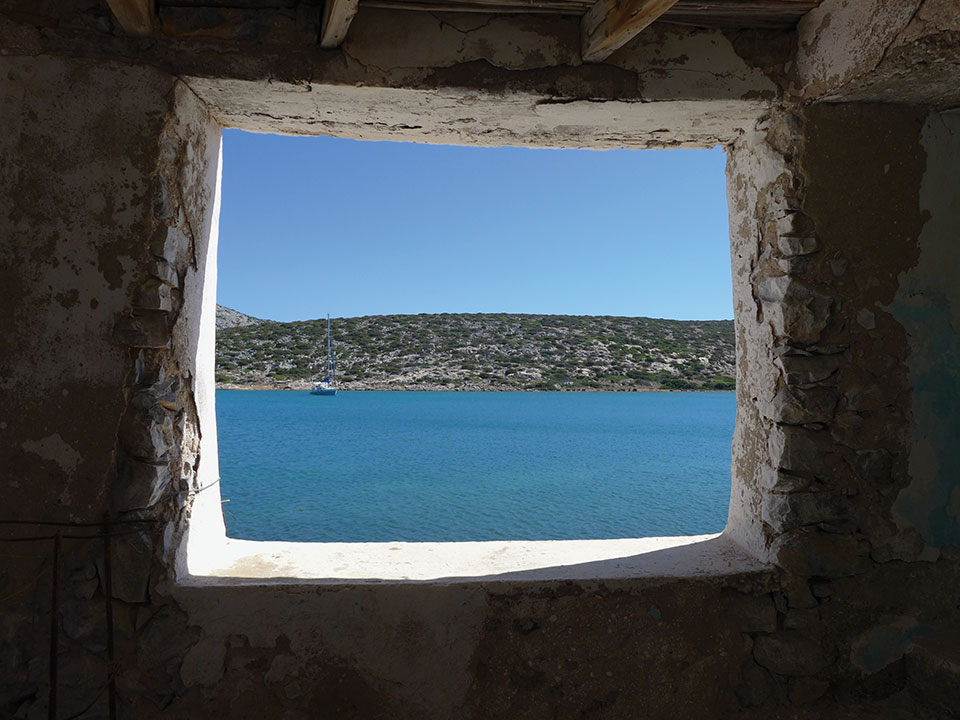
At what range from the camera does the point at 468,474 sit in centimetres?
1060

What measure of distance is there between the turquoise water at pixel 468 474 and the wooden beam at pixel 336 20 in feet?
16.2

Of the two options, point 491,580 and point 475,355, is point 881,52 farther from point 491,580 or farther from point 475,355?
point 475,355

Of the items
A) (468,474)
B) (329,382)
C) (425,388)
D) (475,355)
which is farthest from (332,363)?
(468,474)

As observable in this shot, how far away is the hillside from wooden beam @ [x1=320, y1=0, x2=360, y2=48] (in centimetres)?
2712

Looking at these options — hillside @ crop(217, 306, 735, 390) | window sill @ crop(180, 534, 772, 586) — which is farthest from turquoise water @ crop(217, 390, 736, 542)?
hillside @ crop(217, 306, 735, 390)

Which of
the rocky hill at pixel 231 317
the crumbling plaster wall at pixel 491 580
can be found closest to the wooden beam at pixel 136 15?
the crumbling plaster wall at pixel 491 580

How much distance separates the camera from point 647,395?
109 feet

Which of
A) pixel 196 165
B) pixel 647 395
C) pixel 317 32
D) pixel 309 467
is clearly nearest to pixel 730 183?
pixel 317 32

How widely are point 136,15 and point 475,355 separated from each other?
29.8 meters

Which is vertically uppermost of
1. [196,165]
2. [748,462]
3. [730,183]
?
[730,183]

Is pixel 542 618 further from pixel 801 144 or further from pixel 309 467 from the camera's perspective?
pixel 309 467

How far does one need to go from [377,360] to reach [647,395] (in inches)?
571

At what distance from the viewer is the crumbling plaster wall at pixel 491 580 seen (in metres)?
1.61

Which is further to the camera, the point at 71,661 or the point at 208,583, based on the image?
the point at 208,583
